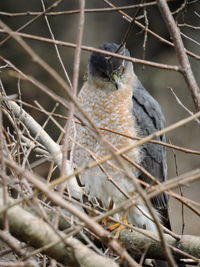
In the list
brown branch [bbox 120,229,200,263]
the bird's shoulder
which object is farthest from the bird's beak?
brown branch [bbox 120,229,200,263]

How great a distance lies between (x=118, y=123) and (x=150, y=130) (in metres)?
0.22

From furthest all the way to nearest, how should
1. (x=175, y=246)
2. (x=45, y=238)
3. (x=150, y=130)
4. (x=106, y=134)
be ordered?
(x=150, y=130), (x=106, y=134), (x=175, y=246), (x=45, y=238)

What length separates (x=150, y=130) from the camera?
3289mm

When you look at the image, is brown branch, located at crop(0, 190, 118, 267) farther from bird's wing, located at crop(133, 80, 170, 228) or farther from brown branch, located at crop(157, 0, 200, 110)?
bird's wing, located at crop(133, 80, 170, 228)

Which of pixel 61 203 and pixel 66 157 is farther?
pixel 66 157

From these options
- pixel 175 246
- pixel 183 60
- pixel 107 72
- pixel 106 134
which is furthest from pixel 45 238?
pixel 107 72

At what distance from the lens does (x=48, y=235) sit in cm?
143

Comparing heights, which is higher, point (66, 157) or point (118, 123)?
point (66, 157)

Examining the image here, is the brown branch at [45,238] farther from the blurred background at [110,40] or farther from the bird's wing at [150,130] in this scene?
the blurred background at [110,40]

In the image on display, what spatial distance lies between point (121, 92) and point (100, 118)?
0.27 meters

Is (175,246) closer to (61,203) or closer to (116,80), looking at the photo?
(61,203)

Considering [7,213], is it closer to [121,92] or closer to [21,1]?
[121,92]

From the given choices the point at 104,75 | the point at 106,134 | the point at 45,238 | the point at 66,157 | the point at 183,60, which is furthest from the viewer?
the point at 104,75

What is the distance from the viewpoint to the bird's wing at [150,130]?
3.28 metres
